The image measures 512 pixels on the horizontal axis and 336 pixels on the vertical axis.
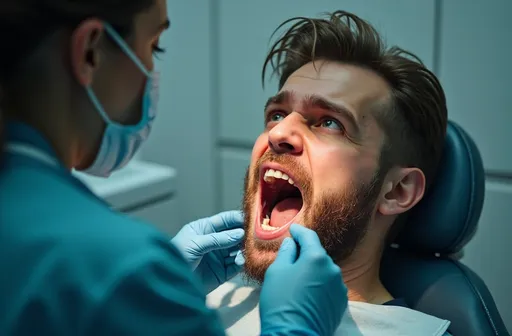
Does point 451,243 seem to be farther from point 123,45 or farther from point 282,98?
point 123,45

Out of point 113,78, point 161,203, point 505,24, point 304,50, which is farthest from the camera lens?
point 161,203

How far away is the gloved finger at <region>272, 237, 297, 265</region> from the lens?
1281mm

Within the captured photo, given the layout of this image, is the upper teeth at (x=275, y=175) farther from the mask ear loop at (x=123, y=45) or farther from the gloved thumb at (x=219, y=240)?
the mask ear loop at (x=123, y=45)

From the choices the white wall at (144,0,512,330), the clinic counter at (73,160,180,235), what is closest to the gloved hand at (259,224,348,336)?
the white wall at (144,0,512,330)

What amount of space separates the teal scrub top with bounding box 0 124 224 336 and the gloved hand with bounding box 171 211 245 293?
0.69 metres

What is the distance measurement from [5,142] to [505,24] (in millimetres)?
1556

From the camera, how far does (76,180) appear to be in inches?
35.9

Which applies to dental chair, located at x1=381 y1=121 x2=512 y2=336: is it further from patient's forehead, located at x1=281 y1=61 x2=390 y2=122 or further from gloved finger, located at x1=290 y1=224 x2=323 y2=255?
gloved finger, located at x1=290 y1=224 x2=323 y2=255

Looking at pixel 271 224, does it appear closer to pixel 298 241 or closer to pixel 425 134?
pixel 298 241

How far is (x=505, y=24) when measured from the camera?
190cm

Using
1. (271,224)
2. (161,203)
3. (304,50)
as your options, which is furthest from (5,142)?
(161,203)

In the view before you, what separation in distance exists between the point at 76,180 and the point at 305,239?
56cm

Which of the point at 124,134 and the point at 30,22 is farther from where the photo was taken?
the point at 124,134

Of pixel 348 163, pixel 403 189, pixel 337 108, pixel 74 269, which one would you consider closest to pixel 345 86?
pixel 337 108
